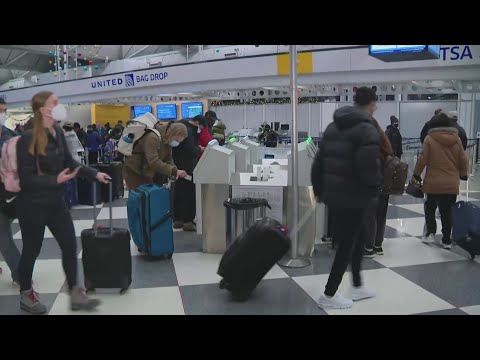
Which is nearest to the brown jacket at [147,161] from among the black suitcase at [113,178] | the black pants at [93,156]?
the black suitcase at [113,178]

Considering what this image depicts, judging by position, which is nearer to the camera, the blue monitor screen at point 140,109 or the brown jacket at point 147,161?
the brown jacket at point 147,161

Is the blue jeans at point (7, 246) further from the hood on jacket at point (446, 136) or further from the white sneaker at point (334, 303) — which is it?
the hood on jacket at point (446, 136)

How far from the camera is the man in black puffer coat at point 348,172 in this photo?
272 cm

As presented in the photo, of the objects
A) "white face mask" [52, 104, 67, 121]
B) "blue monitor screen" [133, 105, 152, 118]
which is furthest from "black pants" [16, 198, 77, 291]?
"blue monitor screen" [133, 105, 152, 118]

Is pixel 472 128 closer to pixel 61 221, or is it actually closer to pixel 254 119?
pixel 254 119

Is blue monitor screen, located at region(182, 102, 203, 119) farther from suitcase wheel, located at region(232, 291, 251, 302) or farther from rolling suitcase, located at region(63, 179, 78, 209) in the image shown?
suitcase wheel, located at region(232, 291, 251, 302)

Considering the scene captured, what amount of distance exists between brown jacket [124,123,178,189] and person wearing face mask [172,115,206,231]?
53cm

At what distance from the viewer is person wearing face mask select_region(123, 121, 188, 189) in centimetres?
407

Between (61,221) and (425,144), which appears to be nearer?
(61,221)

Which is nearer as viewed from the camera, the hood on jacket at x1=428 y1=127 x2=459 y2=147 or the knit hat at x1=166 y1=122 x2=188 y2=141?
the hood on jacket at x1=428 y1=127 x2=459 y2=147

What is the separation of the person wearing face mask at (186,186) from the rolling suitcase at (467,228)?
2.72 meters

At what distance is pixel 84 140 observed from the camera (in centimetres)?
1084
